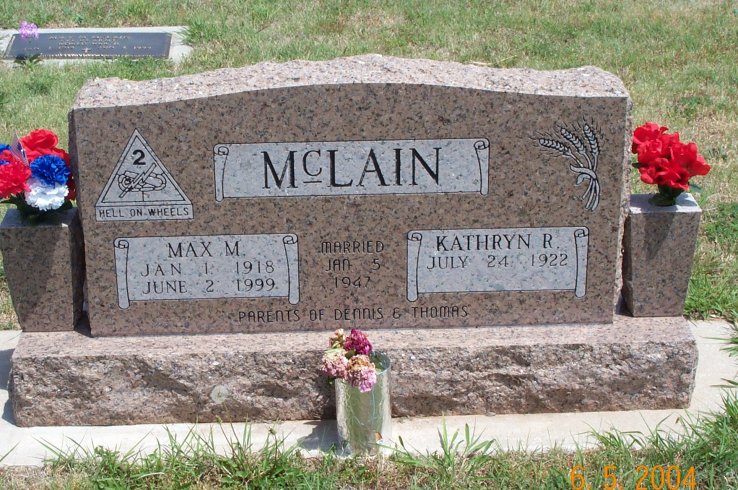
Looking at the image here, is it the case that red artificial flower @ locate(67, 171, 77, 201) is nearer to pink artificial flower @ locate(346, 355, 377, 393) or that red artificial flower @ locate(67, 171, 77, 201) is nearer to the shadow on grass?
the shadow on grass

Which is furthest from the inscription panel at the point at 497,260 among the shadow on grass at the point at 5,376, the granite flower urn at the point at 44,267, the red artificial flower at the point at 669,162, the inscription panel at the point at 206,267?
the shadow on grass at the point at 5,376

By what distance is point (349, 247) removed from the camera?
397 centimetres

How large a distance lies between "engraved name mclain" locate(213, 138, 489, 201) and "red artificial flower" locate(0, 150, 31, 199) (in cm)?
71

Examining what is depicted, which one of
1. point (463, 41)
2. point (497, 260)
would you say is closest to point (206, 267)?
point (497, 260)

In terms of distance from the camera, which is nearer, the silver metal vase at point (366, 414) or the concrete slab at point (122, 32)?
the silver metal vase at point (366, 414)

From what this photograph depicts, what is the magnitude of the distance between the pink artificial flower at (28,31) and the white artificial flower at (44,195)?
4.81 metres

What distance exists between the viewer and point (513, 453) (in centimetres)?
373

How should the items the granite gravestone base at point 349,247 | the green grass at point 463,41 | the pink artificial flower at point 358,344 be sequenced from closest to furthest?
the pink artificial flower at point 358,344
the granite gravestone base at point 349,247
the green grass at point 463,41

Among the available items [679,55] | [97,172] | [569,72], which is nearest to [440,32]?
[679,55]

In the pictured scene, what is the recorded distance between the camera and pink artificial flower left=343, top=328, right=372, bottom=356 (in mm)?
3701

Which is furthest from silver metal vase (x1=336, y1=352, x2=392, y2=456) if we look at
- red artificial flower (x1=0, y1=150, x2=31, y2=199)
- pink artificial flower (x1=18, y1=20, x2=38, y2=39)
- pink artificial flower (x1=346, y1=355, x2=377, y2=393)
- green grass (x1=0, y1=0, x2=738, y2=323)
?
pink artificial flower (x1=18, y1=20, x2=38, y2=39)
